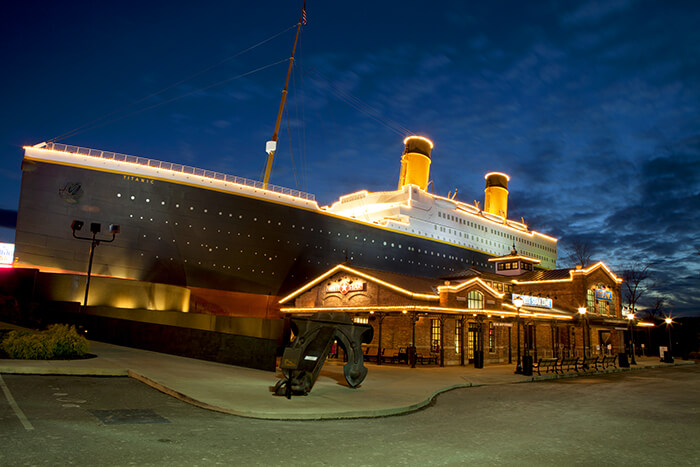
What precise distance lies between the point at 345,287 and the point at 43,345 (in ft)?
57.6

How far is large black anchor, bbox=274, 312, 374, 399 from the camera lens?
11.0m

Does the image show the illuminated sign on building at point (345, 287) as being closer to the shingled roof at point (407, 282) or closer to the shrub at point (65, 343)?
the shingled roof at point (407, 282)

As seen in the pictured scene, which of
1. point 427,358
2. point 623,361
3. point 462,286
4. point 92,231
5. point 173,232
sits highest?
point 173,232

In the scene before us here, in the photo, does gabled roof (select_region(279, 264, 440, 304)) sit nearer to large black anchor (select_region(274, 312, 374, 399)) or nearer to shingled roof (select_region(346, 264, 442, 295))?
shingled roof (select_region(346, 264, 442, 295))

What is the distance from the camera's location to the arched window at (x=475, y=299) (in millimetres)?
27978

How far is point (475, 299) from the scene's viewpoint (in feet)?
93.4

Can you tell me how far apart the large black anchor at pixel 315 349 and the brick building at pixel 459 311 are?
10.4m

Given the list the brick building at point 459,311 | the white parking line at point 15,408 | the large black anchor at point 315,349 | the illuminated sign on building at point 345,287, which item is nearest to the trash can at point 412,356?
the brick building at point 459,311

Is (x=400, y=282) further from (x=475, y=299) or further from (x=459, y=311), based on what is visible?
(x=475, y=299)

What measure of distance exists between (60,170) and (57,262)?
5477mm

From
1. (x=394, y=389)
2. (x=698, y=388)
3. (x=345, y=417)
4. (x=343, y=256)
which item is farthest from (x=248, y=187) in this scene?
(x=698, y=388)

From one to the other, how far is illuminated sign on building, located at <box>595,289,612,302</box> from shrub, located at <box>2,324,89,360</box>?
37173 millimetres

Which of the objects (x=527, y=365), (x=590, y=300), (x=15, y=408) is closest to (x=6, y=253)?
(x=15, y=408)

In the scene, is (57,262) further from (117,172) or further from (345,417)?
(345,417)
